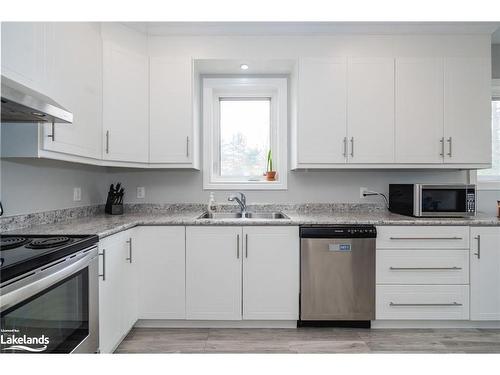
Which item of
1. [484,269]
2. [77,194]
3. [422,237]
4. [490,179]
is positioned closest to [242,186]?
[77,194]

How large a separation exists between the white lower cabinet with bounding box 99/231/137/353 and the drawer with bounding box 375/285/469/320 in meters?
1.79

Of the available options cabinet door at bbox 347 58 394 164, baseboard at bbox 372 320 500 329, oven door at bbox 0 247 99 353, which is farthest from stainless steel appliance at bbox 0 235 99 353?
cabinet door at bbox 347 58 394 164

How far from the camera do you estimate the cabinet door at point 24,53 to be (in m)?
1.32

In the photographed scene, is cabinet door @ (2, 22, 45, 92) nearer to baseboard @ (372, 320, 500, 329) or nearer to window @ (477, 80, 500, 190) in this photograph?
baseboard @ (372, 320, 500, 329)

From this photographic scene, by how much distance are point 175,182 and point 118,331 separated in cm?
139

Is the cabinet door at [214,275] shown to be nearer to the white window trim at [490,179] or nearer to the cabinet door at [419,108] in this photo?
the cabinet door at [419,108]

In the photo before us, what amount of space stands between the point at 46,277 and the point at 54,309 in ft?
0.60

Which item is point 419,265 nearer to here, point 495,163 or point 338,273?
point 338,273

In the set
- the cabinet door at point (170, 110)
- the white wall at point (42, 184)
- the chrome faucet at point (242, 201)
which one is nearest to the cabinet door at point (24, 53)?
the white wall at point (42, 184)

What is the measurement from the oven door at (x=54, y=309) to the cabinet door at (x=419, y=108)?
2.44 metres

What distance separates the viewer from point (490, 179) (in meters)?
2.85

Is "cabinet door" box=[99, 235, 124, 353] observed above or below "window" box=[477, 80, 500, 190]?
below

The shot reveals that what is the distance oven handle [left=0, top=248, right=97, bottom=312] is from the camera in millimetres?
979

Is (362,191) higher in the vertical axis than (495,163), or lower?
lower
